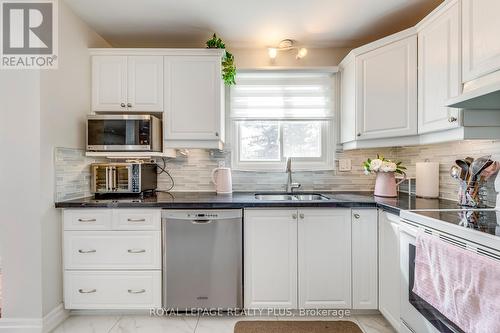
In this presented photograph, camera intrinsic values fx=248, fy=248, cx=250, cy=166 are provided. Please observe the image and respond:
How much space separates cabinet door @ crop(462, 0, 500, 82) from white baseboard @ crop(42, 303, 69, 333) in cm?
311

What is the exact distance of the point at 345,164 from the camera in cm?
257

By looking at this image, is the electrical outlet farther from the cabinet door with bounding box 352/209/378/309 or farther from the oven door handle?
the oven door handle

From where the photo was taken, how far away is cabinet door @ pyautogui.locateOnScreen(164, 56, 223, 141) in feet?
7.27

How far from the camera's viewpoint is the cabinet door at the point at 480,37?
1.25 metres

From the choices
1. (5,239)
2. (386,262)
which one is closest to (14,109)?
(5,239)

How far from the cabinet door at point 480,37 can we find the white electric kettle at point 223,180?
1.82 m

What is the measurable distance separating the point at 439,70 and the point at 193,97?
1847 millimetres

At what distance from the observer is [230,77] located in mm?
2289

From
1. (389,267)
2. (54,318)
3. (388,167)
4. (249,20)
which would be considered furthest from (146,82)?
(389,267)

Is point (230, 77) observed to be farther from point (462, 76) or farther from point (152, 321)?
point (152, 321)

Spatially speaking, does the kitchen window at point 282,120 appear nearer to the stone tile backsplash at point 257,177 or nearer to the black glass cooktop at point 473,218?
the stone tile backsplash at point 257,177

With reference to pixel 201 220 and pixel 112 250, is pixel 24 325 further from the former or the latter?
pixel 201 220

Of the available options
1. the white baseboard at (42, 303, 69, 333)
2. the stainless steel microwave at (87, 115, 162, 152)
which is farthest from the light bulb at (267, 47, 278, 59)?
the white baseboard at (42, 303, 69, 333)

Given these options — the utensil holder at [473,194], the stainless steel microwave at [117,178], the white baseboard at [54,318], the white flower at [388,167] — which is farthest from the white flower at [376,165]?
the white baseboard at [54,318]
